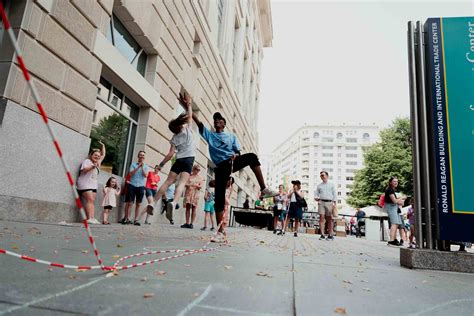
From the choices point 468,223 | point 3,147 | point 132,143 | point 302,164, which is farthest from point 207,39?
point 302,164

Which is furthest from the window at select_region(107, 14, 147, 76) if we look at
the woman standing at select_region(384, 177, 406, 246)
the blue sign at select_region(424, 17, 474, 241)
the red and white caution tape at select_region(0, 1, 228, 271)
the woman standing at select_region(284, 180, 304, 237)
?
the woman standing at select_region(384, 177, 406, 246)

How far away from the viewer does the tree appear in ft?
102

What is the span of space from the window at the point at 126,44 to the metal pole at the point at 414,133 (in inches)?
265

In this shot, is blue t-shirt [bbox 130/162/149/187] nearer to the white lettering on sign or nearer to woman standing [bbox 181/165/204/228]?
woman standing [bbox 181/165/204/228]

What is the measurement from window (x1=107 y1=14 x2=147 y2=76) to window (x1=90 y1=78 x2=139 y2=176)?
106 centimetres

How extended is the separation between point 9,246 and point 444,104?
4.50 metres

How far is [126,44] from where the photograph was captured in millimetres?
8969

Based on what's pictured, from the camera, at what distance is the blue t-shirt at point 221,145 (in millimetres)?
5008

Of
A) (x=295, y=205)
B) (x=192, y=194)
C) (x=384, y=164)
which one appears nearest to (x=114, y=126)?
(x=192, y=194)

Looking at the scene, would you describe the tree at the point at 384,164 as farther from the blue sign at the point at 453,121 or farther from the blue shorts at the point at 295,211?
the blue sign at the point at 453,121

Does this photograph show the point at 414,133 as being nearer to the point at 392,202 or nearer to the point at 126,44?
the point at 392,202

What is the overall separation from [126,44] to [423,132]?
25.2 ft

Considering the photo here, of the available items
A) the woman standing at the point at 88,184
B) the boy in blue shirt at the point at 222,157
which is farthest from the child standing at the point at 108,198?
the boy in blue shirt at the point at 222,157

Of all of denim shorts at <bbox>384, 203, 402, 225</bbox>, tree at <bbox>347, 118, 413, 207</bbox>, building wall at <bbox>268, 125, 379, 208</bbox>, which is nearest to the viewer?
denim shorts at <bbox>384, 203, 402, 225</bbox>
